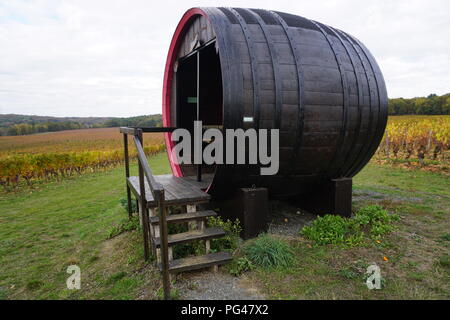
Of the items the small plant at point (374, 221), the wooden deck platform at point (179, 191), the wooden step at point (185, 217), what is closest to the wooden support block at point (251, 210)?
the wooden deck platform at point (179, 191)

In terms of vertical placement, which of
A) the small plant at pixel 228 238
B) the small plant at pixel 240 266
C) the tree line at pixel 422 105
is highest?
the tree line at pixel 422 105

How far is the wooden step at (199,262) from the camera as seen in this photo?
311 cm

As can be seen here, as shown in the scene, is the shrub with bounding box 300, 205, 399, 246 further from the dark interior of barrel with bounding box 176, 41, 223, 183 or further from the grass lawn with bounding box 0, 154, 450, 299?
the dark interior of barrel with bounding box 176, 41, 223, 183

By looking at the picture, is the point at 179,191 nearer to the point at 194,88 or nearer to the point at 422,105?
the point at 194,88

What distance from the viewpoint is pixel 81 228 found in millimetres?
5785

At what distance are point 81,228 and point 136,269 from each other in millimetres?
2854

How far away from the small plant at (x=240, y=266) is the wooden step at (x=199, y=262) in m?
0.11

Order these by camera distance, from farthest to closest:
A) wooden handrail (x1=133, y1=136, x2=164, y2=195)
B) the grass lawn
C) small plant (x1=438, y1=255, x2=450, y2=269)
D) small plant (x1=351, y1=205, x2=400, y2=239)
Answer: small plant (x1=351, y1=205, x2=400, y2=239) → small plant (x1=438, y1=255, x2=450, y2=269) → the grass lawn → wooden handrail (x1=133, y1=136, x2=164, y2=195)

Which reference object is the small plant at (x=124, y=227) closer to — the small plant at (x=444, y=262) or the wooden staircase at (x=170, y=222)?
the wooden staircase at (x=170, y=222)

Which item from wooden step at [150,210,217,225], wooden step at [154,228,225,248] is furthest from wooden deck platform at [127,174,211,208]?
wooden step at [154,228,225,248]

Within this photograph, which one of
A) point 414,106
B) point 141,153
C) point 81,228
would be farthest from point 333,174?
point 414,106

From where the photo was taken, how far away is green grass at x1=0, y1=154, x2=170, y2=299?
11.0 feet

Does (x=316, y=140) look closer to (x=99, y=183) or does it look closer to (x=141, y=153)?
(x=141, y=153)

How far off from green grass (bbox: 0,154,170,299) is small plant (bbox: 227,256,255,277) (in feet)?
2.88
